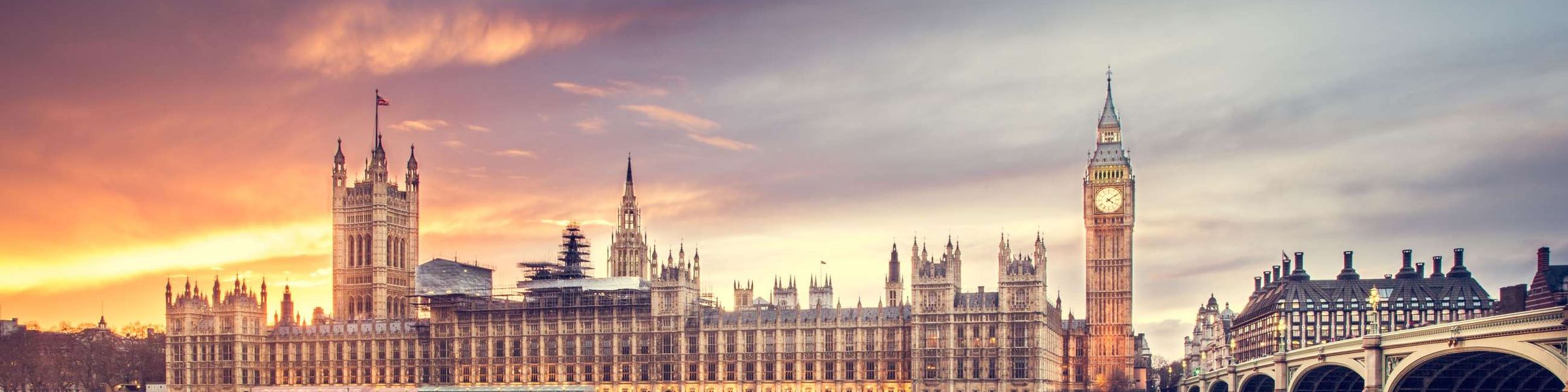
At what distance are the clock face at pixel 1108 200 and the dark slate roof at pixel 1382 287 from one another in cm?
2726

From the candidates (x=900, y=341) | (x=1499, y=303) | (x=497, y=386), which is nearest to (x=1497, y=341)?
(x=900, y=341)

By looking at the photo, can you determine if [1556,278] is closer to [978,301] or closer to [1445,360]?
[978,301]

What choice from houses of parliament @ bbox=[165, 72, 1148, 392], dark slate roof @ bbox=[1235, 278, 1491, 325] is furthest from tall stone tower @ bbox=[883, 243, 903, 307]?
dark slate roof @ bbox=[1235, 278, 1491, 325]

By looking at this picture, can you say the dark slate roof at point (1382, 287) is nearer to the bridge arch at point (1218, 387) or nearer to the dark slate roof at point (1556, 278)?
the bridge arch at point (1218, 387)

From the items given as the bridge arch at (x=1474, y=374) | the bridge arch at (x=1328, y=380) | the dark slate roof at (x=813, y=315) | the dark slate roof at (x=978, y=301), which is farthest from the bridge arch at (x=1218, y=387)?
the bridge arch at (x=1474, y=374)

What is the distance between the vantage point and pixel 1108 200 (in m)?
183

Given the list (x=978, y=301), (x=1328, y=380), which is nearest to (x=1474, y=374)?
(x=1328, y=380)

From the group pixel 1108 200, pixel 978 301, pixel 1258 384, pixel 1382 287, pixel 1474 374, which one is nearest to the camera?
pixel 1474 374

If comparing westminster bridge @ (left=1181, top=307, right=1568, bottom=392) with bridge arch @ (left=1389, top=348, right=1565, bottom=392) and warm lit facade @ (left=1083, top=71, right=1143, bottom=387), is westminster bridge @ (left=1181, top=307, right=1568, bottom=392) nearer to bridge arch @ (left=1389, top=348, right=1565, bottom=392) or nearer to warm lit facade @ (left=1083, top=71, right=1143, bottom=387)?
bridge arch @ (left=1389, top=348, right=1565, bottom=392)

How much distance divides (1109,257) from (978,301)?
32643 millimetres

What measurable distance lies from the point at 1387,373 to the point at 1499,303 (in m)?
79.9

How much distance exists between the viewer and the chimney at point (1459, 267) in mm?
188488

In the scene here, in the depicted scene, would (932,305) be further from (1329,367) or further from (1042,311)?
(1329,367)

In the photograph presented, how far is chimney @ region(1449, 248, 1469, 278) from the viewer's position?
7421 inches
